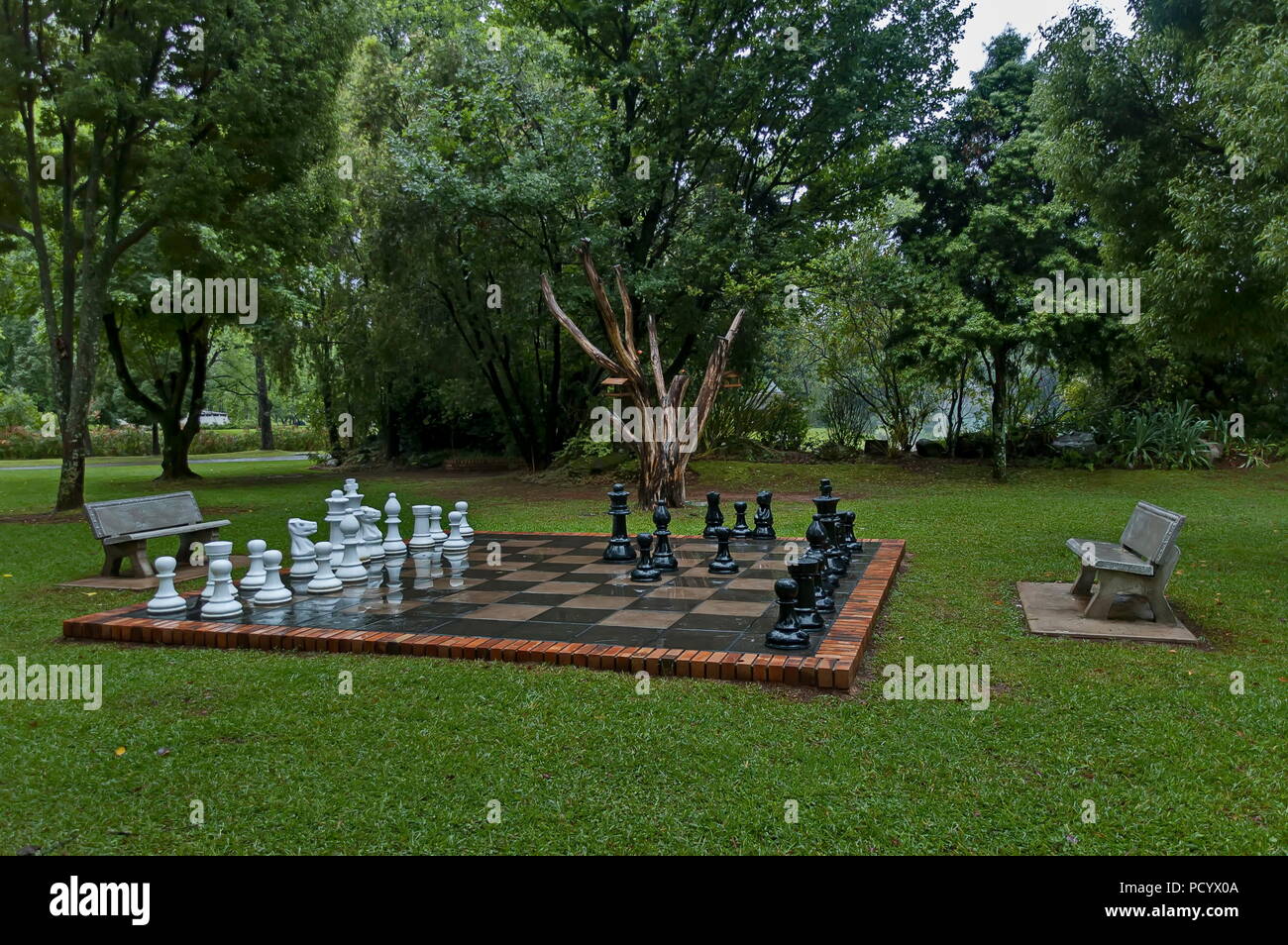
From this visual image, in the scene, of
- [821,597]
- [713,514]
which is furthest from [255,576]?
[713,514]

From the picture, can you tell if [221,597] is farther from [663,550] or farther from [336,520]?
[663,550]

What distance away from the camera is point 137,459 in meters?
30.5

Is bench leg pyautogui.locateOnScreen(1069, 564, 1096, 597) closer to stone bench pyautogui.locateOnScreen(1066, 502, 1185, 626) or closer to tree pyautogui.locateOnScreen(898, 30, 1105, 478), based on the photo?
stone bench pyautogui.locateOnScreen(1066, 502, 1185, 626)

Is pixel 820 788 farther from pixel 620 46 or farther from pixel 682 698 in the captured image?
pixel 620 46

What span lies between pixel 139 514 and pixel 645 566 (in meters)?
4.69

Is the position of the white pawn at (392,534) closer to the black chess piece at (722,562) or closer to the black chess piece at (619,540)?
the black chess piece at (619,540)

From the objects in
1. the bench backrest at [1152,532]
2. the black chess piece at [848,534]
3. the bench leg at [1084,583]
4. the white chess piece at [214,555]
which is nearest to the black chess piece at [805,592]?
the bench backrest at [1152,532]

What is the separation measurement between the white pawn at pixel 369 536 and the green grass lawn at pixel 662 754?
6.27 feet

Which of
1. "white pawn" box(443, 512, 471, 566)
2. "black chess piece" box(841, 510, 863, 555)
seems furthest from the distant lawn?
"black chess piece" box(841, 510, 863, 555)

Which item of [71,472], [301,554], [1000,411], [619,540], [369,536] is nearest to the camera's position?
[301,554]

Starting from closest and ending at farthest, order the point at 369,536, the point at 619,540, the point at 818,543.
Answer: the point at 818,543
the point at 369,536
the point at 619,540

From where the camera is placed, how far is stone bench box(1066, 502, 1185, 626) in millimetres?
5418

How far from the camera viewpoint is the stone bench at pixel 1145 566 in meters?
5.42

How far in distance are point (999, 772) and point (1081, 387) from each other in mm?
19757
